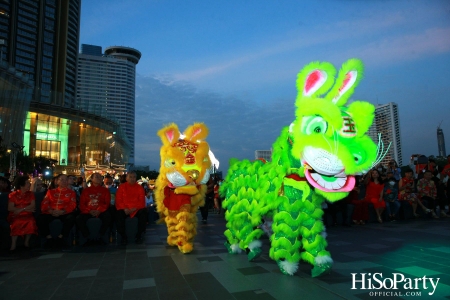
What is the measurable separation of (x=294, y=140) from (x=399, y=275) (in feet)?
5.78

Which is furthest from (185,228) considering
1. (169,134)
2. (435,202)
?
(435,202)

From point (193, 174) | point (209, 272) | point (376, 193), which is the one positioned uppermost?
point (193, 174)

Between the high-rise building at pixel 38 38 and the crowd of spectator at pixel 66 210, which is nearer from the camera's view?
the crowd of spectator at pixel 66 210

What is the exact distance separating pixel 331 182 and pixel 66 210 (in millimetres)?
4519

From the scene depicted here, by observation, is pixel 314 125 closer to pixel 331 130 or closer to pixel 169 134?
pixel 331 130

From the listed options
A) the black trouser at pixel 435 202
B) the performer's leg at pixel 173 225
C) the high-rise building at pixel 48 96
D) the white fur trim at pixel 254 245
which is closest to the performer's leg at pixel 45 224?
the performer's leg at pixel 173 225

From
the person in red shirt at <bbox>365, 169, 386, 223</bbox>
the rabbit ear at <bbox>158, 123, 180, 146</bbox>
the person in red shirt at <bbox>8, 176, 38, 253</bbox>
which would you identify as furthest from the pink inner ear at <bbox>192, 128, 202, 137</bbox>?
the person in red shirt at <bbox>365, 169, 386, 223</bbox>

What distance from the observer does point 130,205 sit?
227 inches

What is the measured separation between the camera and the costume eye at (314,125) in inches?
116

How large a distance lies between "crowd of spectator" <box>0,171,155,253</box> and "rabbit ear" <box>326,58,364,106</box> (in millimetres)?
3949

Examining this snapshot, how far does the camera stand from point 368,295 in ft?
8.91

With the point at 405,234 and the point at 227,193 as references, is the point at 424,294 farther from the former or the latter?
the point at 405,234

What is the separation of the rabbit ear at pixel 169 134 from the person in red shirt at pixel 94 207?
164 centimetres

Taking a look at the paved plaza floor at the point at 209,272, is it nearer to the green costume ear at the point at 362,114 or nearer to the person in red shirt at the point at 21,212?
the person in red shirt at the point at 21,212
